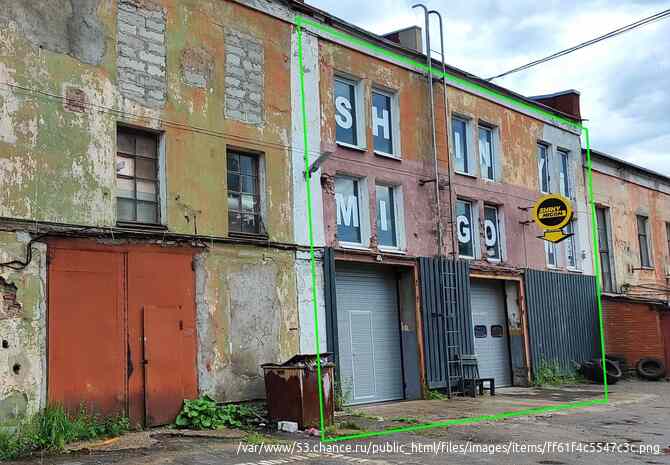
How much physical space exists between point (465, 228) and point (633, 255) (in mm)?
10923

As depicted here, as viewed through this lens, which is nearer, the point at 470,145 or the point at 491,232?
the point at 470,145

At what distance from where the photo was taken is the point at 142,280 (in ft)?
40.6

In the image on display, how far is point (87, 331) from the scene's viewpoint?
454 inches

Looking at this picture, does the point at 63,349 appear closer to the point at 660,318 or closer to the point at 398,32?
the point at 398,32

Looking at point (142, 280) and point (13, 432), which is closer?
point (13, 432)

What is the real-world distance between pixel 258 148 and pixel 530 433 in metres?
7.03

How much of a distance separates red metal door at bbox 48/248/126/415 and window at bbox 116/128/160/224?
966 mm

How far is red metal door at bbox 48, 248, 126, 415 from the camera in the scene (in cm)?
1114

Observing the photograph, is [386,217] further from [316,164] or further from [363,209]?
[316,164]

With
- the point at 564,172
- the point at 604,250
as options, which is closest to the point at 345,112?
the point at 564,172

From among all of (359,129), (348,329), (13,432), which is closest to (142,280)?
(13,432)

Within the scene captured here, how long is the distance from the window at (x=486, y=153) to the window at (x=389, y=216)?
13.3 ft

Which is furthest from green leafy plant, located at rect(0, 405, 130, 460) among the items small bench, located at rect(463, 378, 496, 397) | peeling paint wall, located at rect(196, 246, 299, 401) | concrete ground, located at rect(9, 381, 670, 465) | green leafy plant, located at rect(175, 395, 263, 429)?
small bench, located at rect(463, 378, 496, 397)

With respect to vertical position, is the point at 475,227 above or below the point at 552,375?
above
